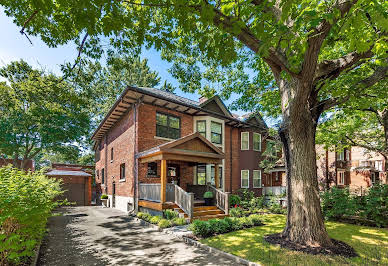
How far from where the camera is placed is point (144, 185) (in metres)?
12.6

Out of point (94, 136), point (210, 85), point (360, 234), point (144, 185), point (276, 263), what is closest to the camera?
point (276, 263)

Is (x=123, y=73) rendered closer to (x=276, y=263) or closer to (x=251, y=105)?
(x=251, y=105)

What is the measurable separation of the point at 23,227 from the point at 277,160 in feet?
66.3

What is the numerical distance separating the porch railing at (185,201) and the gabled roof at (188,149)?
6.47ft

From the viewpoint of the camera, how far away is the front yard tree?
13.7 feet

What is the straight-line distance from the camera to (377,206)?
1023 centimetres

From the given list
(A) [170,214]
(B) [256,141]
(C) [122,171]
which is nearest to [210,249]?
(A) [170,214]

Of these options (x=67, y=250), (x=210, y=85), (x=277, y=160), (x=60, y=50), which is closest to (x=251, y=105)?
(x=210, y=85)

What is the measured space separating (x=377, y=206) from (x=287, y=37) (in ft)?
34.1

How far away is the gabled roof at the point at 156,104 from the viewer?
1273cm

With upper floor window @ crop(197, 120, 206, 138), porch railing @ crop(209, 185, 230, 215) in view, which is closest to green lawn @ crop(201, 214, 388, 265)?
porch railing @ crop(209, 185, 230, 215)

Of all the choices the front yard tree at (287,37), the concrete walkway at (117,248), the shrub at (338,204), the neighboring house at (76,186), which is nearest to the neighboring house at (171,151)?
the neighboring house at (76,186)

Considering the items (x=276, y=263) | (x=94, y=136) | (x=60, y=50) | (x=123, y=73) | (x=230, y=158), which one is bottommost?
(x=276, y=263)

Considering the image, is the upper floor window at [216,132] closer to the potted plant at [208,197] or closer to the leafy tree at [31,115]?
the potted plant at [208,197]
